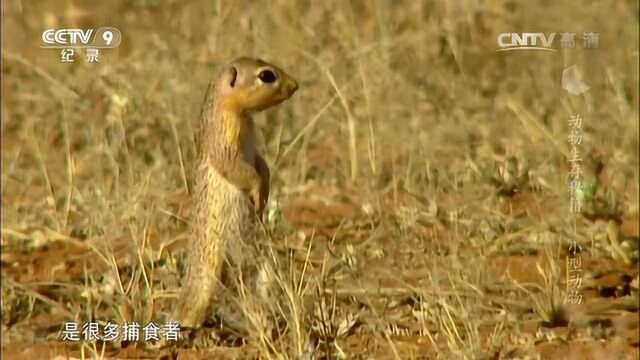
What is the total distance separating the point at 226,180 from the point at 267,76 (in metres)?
0.37

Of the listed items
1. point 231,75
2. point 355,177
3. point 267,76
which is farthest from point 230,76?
point 355,177

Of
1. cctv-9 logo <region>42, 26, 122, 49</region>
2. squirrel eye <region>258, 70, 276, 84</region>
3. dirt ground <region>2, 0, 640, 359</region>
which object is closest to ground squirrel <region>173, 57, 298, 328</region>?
squirrel eye <region>258, 70, 276, 84</region>

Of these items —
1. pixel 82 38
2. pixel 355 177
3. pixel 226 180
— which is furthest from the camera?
pixel 355 177

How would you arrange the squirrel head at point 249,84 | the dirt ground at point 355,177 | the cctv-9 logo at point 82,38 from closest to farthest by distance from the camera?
the dirt ground at point 355,177 → the squirrel head at point 249,84 → the cctv-9 logo at point 82,38

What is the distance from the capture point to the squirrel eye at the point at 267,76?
5.04 metres

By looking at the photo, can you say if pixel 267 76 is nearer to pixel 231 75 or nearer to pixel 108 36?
pixel 231 75

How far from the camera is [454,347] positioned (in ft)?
14.7

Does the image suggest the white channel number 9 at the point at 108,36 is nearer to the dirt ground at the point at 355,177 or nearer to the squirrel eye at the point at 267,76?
the dirt ground at the point at 355,177

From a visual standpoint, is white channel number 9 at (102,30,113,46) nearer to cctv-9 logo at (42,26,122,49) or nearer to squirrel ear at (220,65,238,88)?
cctv-9 logo at (42,26,122,49)

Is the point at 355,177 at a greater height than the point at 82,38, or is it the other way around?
the point at 82,38

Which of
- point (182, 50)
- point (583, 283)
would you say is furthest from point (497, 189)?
point (182, 50)

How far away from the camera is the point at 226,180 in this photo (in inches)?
196

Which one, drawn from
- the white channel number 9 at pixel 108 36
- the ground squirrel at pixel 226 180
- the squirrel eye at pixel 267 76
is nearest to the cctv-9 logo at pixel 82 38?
the white channel number 9 at pixel 108 36

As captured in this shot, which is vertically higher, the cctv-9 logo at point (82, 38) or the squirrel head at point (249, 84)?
the cctv-9 logo at point (82, 38)
